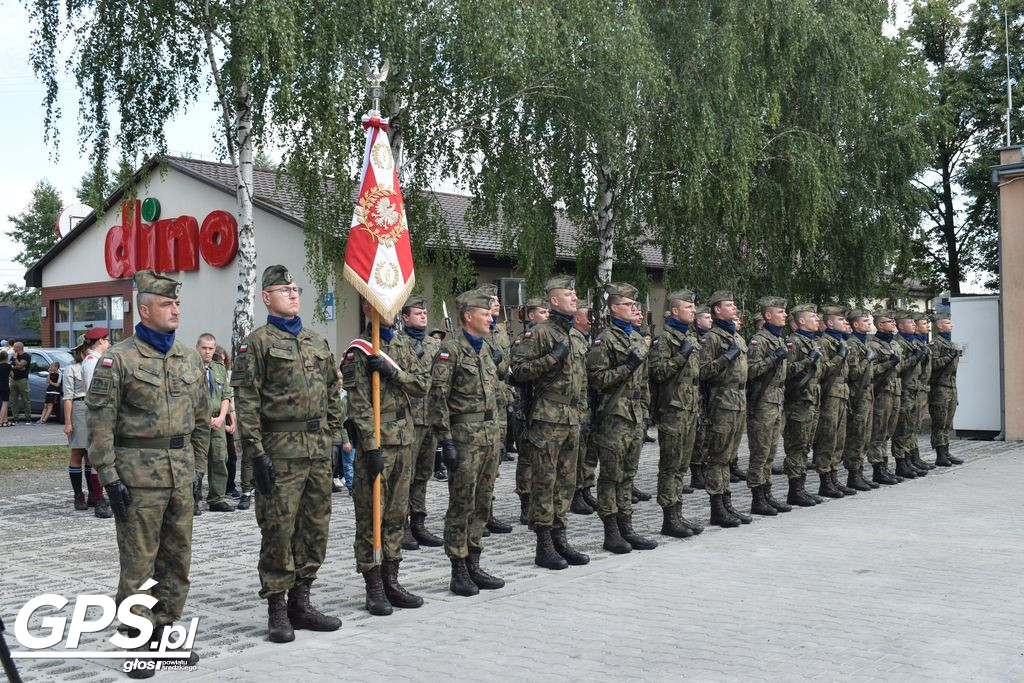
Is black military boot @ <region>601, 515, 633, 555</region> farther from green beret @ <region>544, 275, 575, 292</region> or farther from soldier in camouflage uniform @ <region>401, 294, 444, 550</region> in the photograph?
green beret @ <region>544, 275, 575, 292</region>

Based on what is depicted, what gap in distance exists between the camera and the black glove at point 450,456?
7.09m

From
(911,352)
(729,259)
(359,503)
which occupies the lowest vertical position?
(359,503)

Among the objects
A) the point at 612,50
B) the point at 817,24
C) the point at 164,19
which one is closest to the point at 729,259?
the point at 817,24

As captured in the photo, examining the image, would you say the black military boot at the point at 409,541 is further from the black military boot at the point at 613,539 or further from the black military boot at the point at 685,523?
the black military boot at the point at 685,523

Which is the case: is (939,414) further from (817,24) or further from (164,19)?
(164,19)

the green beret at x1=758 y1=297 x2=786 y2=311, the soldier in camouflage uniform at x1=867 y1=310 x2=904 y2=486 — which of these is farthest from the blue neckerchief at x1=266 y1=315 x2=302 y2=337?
the soldier in camouflage uniform at x1=867 y1=310 x2=904 y2=486

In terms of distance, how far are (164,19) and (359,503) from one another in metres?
10.5

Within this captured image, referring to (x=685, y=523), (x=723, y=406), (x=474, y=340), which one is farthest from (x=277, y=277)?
(x=723, y=406)

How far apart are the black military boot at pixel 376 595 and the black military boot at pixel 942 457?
401 inches

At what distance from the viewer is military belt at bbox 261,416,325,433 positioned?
616cm

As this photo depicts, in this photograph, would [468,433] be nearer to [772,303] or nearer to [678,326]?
[678,326]

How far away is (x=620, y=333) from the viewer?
873 cm

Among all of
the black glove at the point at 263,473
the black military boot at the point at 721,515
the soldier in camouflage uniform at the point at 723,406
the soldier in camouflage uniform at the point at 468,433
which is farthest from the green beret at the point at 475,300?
the black military boot at the point at 721,515

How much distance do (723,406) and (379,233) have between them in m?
3.82
